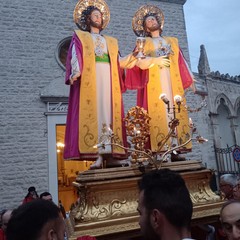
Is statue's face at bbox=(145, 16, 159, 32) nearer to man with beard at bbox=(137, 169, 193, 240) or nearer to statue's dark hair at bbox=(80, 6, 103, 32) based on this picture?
statue's dark hair at bbox=(80, 6, 103, 32)

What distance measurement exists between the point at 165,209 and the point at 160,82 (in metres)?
2.96

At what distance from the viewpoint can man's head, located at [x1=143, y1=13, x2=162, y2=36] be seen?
4250 millimetres

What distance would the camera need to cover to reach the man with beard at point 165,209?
130 centimetres

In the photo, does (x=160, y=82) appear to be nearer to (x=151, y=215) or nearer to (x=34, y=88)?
(x=151, y=215)

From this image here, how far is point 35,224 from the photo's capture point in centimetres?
131

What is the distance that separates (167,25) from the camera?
9445mm

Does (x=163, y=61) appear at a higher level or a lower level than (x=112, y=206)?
higher

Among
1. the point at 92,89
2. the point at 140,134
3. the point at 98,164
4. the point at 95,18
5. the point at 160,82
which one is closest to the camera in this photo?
the point at 98,164

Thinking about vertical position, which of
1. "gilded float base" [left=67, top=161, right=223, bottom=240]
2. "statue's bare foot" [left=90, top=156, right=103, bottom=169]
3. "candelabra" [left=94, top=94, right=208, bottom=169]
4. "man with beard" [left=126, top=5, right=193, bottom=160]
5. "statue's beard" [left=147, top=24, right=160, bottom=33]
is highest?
"statue's beard" [left=147, top=24, right=160, bottom=33]

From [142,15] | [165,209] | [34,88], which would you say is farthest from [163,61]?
[34,88]

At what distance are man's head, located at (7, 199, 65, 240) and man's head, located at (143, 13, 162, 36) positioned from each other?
3.53 metres

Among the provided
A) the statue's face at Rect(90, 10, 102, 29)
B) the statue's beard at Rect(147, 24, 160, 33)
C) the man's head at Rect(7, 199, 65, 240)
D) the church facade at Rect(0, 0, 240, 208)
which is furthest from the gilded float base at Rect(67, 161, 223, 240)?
the church facade at Rect(0, 0, 240, 208)

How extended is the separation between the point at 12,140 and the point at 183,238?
6668 mm

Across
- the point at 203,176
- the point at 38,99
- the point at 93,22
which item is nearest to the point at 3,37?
the point at 38,99
